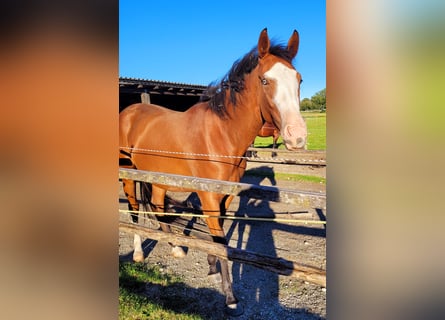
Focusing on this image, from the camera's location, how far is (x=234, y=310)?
2447mm

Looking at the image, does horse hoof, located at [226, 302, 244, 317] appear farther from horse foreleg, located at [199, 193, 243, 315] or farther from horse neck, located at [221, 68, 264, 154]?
horse neck, located at [221, 68, 264, 154]

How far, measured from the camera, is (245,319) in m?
2.39

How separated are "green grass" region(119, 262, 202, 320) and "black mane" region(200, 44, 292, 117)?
168cm

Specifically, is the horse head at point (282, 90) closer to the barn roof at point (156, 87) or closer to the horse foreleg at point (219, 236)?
the horse foreleg at point (219, 236)

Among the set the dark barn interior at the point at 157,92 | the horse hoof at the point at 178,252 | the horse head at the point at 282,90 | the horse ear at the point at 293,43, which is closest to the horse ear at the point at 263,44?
the horse head at the point at 282,90

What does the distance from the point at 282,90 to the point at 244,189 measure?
831 millimetres

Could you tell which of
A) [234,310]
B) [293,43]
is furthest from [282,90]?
[234,310]

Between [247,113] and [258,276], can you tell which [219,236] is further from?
[247,113]

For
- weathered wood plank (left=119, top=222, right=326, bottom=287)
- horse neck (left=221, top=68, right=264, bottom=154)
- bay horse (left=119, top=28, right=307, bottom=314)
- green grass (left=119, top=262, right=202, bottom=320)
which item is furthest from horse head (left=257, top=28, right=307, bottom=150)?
green grass (left=119, top=262, right=202, bottom=320)

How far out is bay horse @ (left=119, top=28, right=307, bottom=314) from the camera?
1.98 metres
